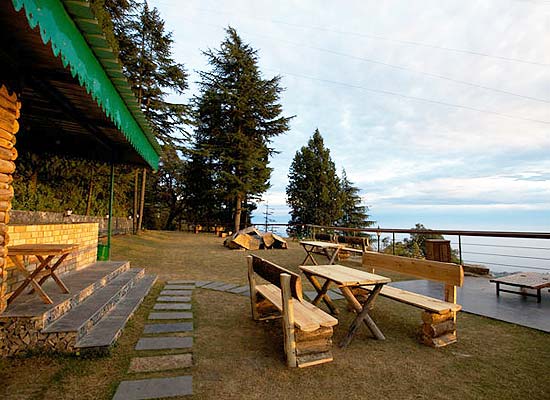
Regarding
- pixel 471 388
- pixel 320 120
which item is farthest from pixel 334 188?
pixel 471 388

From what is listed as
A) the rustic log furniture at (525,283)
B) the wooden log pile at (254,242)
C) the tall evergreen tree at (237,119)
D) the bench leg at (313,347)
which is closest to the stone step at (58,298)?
the bench leg at (313,347)

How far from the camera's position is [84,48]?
213 cm

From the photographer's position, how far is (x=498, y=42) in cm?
887

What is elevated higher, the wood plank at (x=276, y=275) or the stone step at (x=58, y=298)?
the wood plank at (x=276, y=275)

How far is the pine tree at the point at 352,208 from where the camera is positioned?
28547 millimetres

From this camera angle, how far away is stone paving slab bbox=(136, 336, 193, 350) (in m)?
2.77

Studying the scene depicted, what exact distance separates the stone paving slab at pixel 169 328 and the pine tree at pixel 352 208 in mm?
26049

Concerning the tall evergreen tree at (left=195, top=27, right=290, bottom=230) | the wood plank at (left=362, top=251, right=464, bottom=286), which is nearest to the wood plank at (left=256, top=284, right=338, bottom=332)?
the wood plank at (left=362, top=251, right=464, bottom=286)

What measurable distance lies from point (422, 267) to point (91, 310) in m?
4.16

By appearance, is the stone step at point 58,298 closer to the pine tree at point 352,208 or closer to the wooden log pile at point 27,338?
the wooden log pile at point 27,338

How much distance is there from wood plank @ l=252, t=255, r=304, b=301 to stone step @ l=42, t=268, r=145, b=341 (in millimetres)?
1899

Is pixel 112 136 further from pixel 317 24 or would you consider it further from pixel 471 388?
pixel 317 24

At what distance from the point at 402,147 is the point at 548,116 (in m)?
11.3

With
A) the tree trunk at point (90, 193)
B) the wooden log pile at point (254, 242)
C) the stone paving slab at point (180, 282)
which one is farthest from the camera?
the wooden log pile at point (254, 242)
